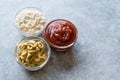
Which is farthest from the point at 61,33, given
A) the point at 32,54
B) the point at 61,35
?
the point at 32,54

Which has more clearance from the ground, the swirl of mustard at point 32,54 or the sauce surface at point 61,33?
the sauce surface at point 61,33

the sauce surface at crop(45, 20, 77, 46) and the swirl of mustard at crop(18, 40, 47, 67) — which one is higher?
the sauce surface at crop(45, 20, 77, 46)

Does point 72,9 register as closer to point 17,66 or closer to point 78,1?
point 78,1

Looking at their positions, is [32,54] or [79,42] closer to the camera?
[32,54]

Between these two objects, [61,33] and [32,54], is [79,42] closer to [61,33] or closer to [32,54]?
[61,33]
